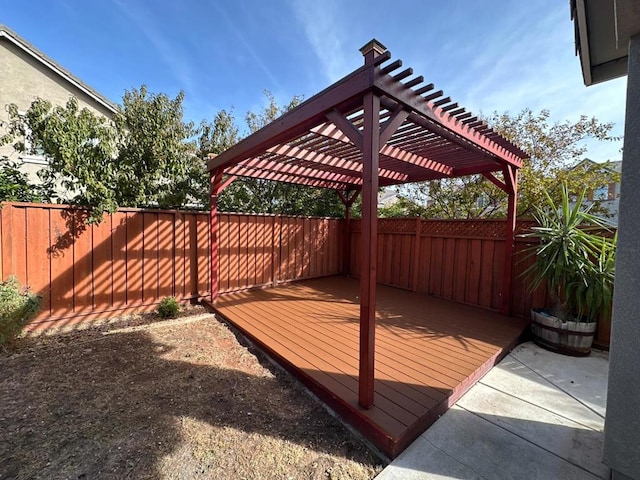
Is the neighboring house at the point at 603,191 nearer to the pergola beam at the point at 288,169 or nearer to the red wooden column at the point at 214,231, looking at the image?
the pergola beam at the point at 288,169

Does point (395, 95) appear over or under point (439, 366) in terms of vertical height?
over

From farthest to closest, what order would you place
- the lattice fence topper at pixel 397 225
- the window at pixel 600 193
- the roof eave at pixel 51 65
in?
the roof eave at pixel 51 65 → the lattice fence topper at pixel 397 225 → the window at pixel 600 193

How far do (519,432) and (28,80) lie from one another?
12.6 meters

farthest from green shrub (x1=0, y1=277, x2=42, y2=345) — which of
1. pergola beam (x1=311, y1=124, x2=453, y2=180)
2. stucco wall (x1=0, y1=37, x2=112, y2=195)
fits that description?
stucco wall (x1=0, y1=37, x2=112, y2=195)

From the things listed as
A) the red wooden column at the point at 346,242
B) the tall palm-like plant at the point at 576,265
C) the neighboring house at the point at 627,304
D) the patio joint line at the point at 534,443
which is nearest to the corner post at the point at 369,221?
the patio joint line at the point at 534,443

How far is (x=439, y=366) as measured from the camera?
2.62m

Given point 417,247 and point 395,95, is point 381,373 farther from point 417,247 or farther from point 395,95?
point 417,247

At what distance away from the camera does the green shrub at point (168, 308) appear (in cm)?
416

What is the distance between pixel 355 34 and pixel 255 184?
405 cm

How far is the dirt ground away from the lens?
164cm

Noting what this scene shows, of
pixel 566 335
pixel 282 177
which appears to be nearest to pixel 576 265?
pixel 566 335

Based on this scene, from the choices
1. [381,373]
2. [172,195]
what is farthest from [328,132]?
→ [172,195]

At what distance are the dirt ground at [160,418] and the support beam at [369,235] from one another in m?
0.43

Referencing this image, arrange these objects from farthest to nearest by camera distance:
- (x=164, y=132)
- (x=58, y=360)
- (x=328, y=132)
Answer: (x=164, y=132) < (x=328, y=132) < (x=58, y=360)
